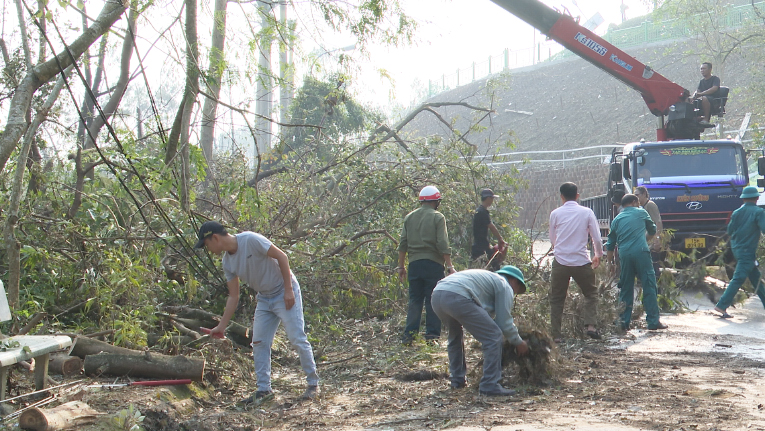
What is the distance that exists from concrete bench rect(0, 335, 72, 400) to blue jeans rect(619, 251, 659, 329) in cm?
609

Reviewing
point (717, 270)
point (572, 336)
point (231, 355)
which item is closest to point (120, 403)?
point (231, 355)

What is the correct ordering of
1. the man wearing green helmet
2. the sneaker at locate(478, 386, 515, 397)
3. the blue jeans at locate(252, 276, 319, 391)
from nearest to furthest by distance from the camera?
the man wearing green helmet
the sneaker at locate(478, 386, 515, 397)
the blue jeans at locate(252, 276, 319, 391)

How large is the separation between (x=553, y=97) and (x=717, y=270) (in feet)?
129

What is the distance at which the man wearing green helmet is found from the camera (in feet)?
16.9

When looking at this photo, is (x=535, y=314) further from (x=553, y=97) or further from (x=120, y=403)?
(x=553, y=97)

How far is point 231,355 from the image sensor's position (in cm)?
660

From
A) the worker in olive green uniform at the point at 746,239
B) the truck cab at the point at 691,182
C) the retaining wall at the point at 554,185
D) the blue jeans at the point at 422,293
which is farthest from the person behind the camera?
the retaining wall at the point at 554,185

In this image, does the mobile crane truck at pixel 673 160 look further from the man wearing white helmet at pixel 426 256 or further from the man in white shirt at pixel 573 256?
the man wearing white helmet at pixel 426 256

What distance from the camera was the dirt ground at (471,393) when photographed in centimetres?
454

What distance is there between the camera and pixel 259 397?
563 centimetres

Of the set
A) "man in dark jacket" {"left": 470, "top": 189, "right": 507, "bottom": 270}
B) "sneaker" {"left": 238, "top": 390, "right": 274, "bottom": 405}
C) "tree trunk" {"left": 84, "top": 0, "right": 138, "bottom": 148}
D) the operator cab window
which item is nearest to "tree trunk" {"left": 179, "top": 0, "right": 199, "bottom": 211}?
"sneaker" {"left": 238, "top": 390, "right": 274, "bottom": 405}

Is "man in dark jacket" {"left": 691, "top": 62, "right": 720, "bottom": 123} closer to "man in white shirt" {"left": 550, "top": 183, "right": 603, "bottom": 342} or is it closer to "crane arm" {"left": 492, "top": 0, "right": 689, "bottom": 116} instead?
"crane arm" {"left": 492, "top": 0, "right": 689, "bottom": 116}

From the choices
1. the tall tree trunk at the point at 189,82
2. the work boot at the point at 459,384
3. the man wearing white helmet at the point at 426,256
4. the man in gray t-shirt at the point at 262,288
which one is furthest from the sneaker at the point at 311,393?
the tall tree trunk at the point at 189,82

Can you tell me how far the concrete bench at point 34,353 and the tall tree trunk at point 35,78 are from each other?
177 cm
